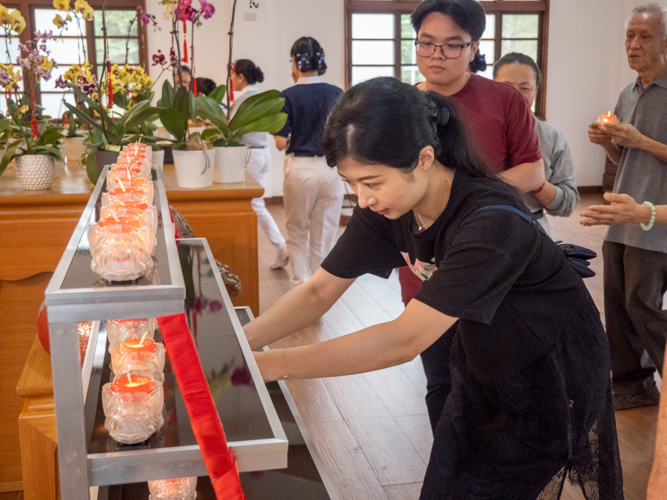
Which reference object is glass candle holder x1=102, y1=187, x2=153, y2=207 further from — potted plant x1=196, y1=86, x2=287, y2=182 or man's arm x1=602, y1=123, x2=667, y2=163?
man's arm x1=602, y1=123, x2=667, y2=163

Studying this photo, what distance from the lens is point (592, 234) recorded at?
20.3ft

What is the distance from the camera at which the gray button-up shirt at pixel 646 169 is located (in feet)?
8.24

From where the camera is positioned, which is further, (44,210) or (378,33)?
(378,33)

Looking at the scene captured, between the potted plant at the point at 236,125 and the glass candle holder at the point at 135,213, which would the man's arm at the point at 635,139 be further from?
the glass candle holder at the point at 135,213

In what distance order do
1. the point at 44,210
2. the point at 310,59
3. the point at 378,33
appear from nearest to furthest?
the point at 44,210
the point at 310,59
the point at 378,33

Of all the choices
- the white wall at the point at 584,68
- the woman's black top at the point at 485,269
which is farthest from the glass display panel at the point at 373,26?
the woman's black top at the point at 485,269

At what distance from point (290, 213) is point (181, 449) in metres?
3.52

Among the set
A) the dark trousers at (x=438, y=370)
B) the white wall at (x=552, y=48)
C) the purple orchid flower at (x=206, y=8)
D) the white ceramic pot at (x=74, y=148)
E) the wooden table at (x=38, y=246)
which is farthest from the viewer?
the white wall at (x=552, y=48)

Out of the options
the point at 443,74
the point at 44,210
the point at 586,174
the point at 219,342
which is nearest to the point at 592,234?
the point at 586,174

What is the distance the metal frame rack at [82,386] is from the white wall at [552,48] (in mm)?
6879

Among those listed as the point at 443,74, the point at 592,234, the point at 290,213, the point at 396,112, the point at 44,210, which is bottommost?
the point at 592,234

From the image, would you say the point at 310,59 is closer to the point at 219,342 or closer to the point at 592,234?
the point at 219,342

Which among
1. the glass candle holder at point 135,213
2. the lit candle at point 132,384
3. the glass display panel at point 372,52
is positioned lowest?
the lit candle at point 132,384

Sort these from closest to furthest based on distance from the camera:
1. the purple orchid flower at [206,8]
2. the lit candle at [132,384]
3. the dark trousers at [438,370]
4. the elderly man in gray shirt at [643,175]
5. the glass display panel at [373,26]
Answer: the lit candle at [132,384] < the dark trousers at [438,370] < the elderly man in gray shirt at [643,175] < the purple orchid flower at [206,8] < the glass display panel at [373,26]
